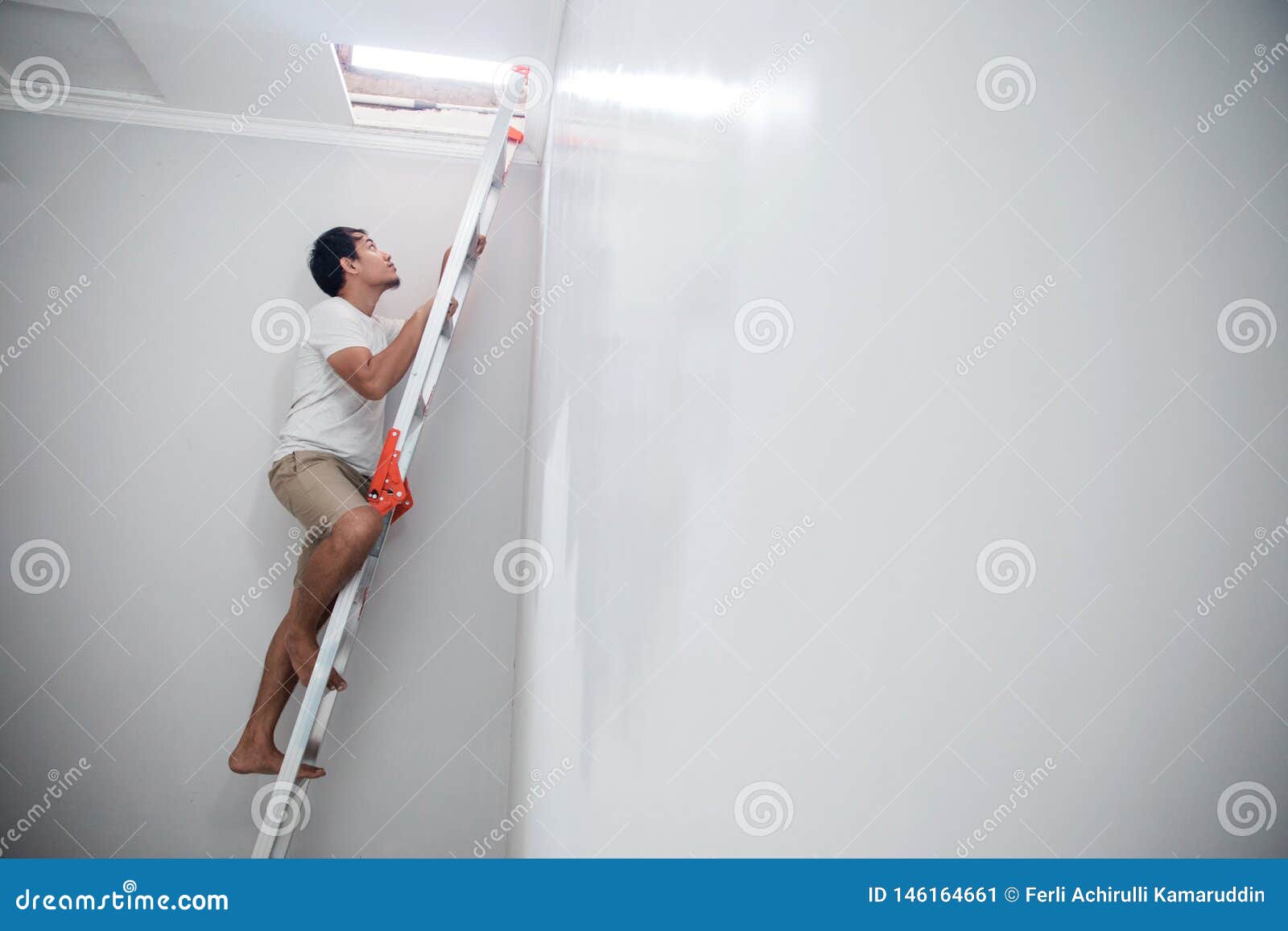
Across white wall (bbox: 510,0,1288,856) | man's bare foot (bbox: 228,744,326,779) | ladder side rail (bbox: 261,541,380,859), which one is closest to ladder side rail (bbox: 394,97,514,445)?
ladder side rail (bbox: 261,541,380,859)

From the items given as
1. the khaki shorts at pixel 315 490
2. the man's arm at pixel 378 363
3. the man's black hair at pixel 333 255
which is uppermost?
the man's black hair at pixel 333 255

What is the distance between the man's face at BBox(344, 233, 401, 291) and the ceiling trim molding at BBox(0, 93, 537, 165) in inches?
18.0

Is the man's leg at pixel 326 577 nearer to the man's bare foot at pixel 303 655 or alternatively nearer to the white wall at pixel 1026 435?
the man's bare foot at pixel 303 655

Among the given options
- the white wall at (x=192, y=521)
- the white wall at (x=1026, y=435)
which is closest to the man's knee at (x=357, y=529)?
the white wall at (x=192, y=521)

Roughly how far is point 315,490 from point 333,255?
0.74 m

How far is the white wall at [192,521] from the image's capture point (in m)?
2.09

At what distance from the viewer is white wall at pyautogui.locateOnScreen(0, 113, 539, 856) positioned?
6.85 feet

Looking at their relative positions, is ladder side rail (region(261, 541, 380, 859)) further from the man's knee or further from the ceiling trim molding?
the ceiling trim molding

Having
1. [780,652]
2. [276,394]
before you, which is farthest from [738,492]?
[276,394]

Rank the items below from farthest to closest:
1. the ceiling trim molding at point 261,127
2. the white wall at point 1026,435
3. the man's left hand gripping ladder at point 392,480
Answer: the ceiling trim molding at point 261,127, the man's left hand gripping ladder at point 392,480, the white wall at point 1026,435

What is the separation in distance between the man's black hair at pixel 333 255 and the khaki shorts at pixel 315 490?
0.54 meters
